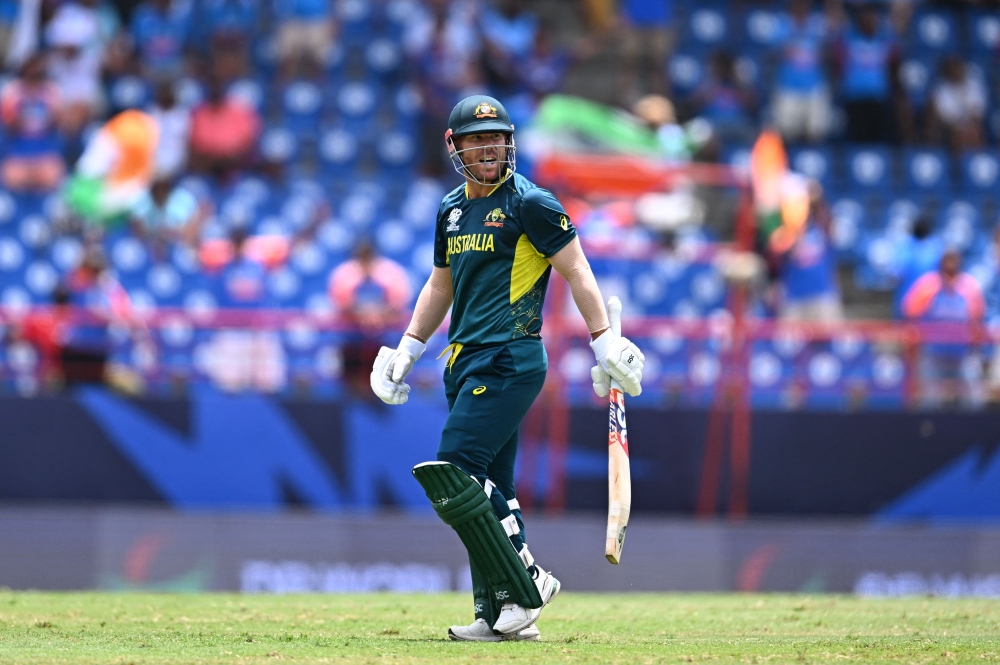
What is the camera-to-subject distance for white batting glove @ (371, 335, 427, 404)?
6660 millimetres

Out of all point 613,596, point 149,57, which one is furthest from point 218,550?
point 149,57

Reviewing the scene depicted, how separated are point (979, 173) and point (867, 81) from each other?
167cm

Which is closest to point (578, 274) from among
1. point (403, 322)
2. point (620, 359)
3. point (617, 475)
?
point (620, 359)

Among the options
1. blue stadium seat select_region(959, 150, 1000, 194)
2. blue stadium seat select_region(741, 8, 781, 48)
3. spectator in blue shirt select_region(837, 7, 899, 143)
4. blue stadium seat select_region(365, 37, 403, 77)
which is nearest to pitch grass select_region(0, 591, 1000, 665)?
blue stadium seat select_region(959, 150, 1000, 194)

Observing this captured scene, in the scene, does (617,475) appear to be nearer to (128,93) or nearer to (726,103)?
(726,103)

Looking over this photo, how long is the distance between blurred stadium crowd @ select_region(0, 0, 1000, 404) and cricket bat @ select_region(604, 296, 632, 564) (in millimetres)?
5667

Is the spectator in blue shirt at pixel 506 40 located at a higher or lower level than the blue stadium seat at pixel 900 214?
higher

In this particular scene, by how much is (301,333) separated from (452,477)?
6.19 meters

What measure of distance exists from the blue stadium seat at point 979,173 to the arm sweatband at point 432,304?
1175 centimetres

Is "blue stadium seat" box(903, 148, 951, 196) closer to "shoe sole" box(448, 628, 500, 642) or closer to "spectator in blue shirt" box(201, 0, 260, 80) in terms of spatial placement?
"spectator in blue shirt" box(201, 0, 260, 80)

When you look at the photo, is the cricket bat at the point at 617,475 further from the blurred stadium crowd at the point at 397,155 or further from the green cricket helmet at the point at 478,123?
the blurred stadium crowd at the point at 397,155

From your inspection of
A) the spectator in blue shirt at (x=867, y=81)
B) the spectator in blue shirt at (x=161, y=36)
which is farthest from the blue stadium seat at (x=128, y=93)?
the spectator in blue shirt at (x=867, y=81)

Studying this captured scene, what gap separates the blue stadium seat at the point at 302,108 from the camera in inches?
660

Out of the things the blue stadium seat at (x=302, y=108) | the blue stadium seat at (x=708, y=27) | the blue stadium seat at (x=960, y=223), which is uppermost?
the blue stadium seat at (x=708, y=27)
